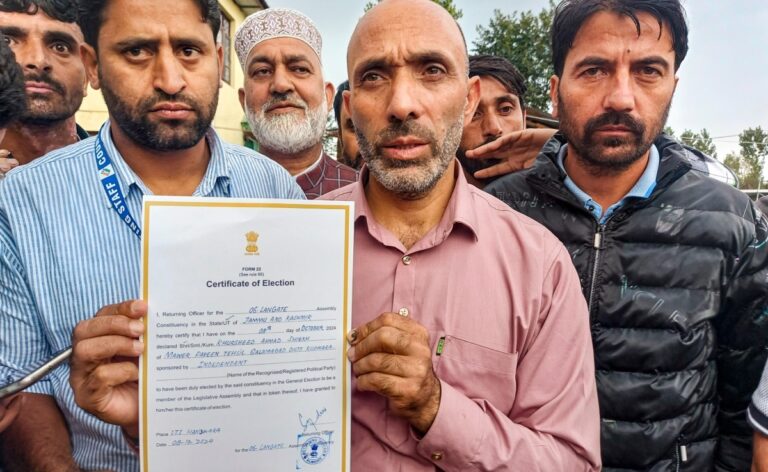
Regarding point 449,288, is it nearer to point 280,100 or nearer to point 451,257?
point 451,257

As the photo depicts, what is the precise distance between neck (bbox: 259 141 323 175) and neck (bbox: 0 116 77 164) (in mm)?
1259

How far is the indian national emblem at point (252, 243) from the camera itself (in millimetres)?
1285

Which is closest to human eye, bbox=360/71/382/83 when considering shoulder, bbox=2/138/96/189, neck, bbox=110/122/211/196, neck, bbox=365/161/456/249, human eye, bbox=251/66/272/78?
neck, bbox=365/161/456/249

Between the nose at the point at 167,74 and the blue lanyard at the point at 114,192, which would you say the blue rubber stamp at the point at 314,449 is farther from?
the nose at the point at 167,74

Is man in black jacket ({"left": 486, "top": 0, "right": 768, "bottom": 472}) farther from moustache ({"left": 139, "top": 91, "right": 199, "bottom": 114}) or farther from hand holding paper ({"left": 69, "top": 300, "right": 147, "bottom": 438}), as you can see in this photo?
hand holding paper ({"left": 69, "top": 300, "right": 147, "bottom": 438})

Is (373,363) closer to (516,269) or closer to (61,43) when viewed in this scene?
(516,269)

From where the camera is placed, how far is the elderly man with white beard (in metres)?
3.33

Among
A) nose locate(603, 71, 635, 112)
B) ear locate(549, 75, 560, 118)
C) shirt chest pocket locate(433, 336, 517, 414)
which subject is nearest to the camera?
shirt chest pocket locate(433, 336, 517, 414)

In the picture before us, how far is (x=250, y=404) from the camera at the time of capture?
1309mm

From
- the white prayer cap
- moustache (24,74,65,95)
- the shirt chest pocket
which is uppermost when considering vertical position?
the white prayer cap

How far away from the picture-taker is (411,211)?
178 centimetres

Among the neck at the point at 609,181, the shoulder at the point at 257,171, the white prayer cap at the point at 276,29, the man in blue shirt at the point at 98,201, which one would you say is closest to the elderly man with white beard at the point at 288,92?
the white prayer cap at the point at 276,29

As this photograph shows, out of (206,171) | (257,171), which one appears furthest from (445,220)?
(206,171)

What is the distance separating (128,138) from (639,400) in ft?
7.23
